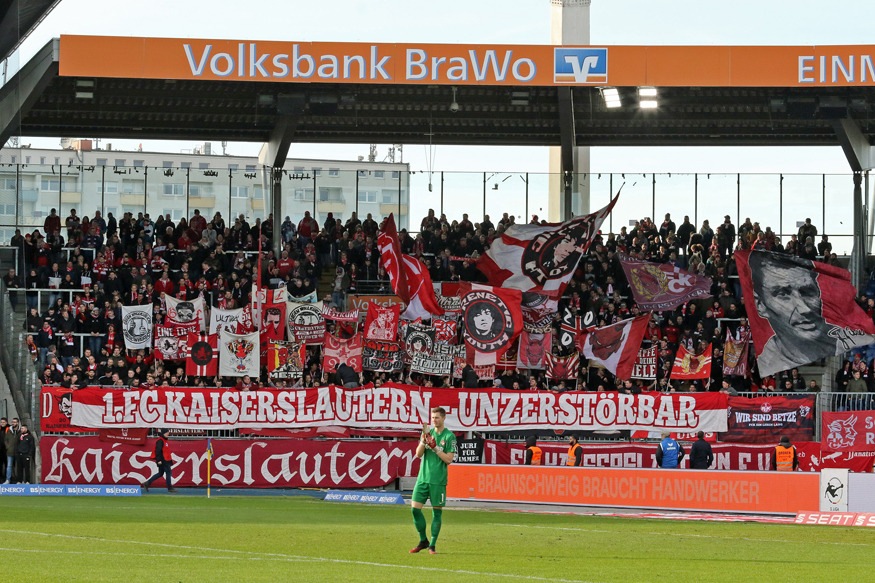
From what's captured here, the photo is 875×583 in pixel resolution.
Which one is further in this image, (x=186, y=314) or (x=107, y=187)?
(x=107, y=187)

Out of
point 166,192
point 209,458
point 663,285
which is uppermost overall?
point 166,192

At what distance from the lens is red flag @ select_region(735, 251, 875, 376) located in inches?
1368

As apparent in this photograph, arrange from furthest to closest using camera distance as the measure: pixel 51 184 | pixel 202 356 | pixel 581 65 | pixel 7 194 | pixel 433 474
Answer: pixel 51 184, pixel 7 194, pixel 581 65, pixel 202 356, pixel 433 474

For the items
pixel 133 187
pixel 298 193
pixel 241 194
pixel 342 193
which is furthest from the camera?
pixel 133 187

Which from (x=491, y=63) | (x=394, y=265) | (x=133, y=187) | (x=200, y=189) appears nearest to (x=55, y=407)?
(x=394, y=265)

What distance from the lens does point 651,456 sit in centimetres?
3206

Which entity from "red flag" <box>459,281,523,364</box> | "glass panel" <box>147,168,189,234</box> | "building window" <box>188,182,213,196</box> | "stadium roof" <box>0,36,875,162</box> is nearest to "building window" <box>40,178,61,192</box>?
"glass panel" <box>147,168,189,234</box>

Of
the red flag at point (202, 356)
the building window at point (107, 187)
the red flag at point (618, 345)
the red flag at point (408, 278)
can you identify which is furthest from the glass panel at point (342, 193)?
the red flag at point (618, 345)

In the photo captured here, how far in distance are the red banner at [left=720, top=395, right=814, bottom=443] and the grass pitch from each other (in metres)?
9.43

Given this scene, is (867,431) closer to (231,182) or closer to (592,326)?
(592,326)

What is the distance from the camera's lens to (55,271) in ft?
117

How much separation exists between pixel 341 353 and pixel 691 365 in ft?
31.3

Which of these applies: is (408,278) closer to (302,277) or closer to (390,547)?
(302,277)

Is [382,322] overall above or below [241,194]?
below
